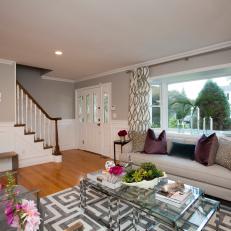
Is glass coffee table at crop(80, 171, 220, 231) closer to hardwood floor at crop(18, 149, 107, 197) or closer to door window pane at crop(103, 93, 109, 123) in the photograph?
hardwood floor at crop(18, 149, 107, 197)

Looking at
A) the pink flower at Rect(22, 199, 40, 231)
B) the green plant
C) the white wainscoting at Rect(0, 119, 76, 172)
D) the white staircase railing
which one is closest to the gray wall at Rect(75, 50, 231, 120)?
the white staircase railing

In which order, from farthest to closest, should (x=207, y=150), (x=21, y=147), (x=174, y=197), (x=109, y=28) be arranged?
(x=21, y=147) → (x=207, y=150) → (x=109, y=28) → (x=174, y=197)

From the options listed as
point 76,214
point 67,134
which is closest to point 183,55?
point 76,214

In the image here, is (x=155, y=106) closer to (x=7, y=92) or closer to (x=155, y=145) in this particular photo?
(x=155, y=145)

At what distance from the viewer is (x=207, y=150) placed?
9.04 feet

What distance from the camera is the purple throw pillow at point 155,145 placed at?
3.42 metres

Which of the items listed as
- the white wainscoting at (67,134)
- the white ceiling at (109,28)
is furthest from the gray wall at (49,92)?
the white ceiling at (109,28)

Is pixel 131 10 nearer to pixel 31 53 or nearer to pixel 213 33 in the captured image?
pixel 213 33

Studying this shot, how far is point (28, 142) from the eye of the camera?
4.28 m

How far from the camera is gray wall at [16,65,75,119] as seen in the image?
5078 mm

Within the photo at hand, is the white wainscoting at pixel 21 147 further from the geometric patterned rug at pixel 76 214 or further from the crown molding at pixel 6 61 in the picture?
the geometric patterned rug at pixel 76 214

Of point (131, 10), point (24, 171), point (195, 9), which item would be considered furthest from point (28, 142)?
point (195, 9)

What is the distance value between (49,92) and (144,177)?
179 inches

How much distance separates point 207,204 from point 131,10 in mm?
2223
